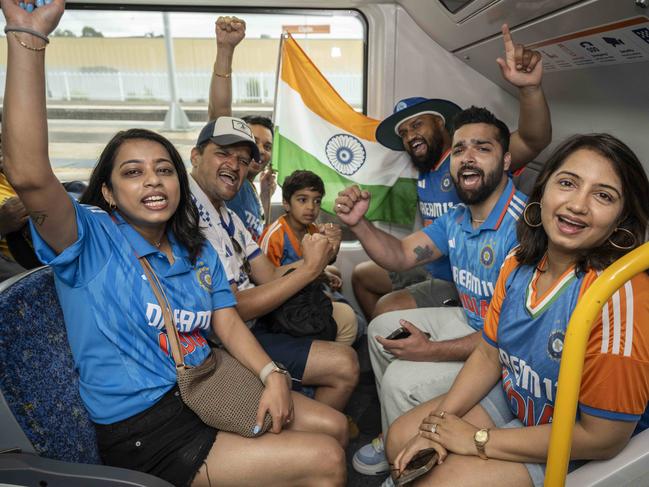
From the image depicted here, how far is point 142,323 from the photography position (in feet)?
4.74

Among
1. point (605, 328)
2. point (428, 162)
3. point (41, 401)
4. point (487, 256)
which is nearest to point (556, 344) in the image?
point (605, 328)

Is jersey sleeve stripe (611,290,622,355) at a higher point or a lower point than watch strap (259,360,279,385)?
higher

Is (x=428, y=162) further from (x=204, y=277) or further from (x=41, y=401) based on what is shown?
(x=41, y=401)

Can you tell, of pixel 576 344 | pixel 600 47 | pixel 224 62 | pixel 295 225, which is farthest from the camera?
pixel 295 225

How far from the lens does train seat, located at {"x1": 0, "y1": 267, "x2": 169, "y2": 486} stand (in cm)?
117

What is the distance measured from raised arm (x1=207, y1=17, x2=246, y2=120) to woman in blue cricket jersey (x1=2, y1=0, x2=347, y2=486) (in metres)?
1.25

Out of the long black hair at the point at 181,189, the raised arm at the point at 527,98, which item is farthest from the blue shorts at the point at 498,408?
the raised arm at the point at 527,98

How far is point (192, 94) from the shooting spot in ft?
11.7

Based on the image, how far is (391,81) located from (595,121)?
1378 mm

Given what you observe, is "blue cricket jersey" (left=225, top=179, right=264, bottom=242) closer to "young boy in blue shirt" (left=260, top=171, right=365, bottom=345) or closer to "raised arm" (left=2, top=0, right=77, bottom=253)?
"young boy in blue shirt" (left=260, top=171, right=365, bottom=345)

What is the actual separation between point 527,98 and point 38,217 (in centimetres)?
198

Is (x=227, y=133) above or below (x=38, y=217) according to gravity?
above

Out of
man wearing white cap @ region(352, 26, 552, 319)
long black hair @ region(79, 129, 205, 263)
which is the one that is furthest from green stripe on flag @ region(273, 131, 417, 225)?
long black hair @ region(79, 129, 205, 263)

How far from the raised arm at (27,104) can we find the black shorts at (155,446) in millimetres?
684
